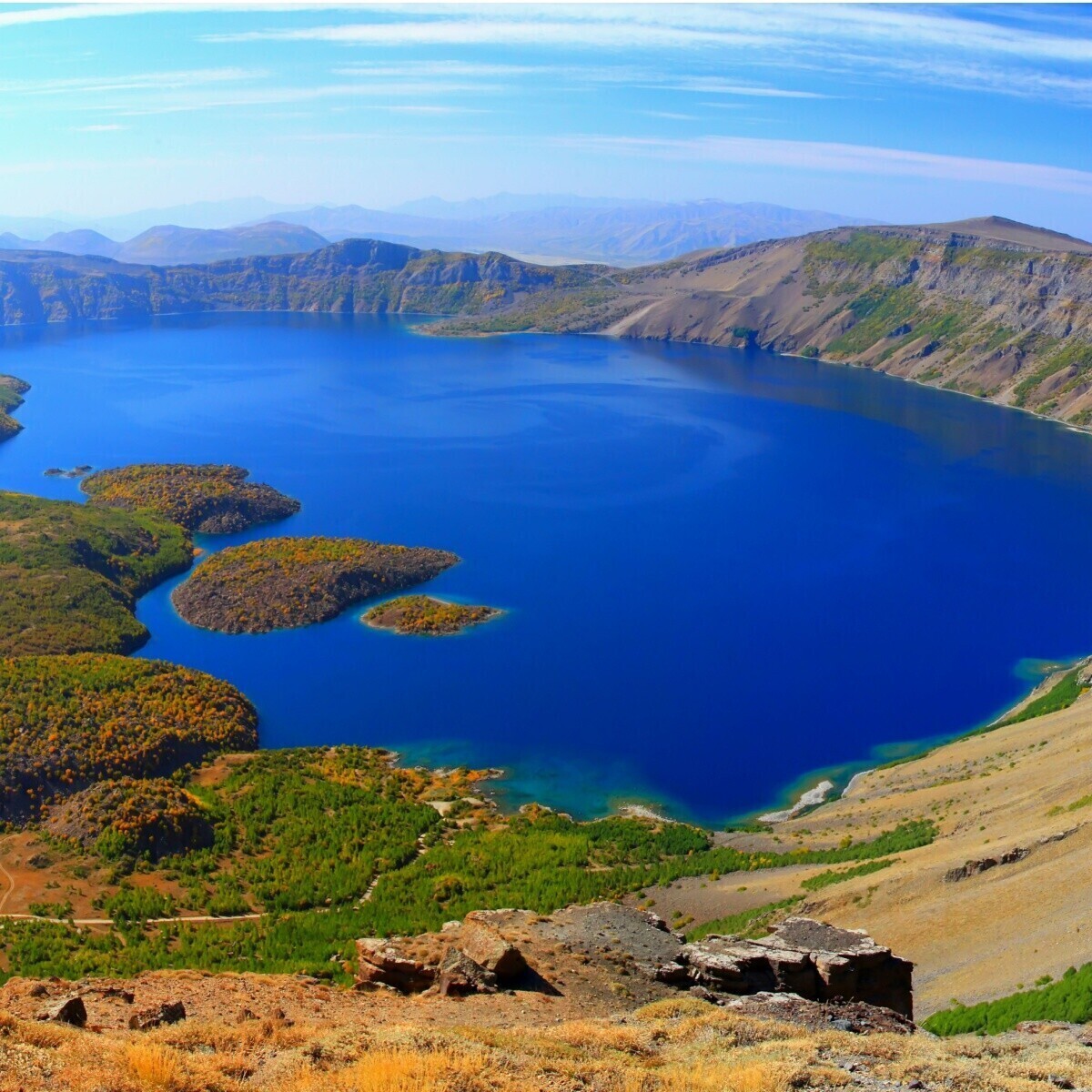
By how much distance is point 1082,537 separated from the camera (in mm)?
77188

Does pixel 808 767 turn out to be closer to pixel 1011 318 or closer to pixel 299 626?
pixel 299 626

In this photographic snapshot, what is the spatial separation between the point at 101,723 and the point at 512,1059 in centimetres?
3266

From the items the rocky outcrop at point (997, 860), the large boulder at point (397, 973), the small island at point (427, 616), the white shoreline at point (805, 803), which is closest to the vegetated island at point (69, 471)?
the small island at point (427, 616)

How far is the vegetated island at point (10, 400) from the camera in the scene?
109m

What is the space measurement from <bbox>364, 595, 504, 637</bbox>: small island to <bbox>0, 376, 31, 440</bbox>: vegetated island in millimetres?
66473

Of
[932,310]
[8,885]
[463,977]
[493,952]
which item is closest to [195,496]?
[8,885]

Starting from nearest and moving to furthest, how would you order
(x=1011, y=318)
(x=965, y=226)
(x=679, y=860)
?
(x=679, y=860) → (x=1011, y=318) → (x=965, y=226)

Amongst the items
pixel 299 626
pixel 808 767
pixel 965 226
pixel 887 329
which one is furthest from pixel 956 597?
pixel 965 226

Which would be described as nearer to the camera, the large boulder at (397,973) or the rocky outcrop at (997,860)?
the large boulder at (397,973)

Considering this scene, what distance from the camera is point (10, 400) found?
122625 millimetres

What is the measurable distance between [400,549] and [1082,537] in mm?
50536

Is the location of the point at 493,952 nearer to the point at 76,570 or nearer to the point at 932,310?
the point at 76,570

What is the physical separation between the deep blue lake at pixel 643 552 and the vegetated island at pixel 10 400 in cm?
296

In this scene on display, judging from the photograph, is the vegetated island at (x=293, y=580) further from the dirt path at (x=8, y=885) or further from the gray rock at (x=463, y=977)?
the gray rock at (x=463, y=977)
